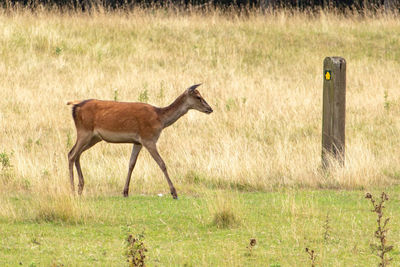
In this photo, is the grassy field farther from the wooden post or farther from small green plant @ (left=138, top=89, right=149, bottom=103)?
the wooden post

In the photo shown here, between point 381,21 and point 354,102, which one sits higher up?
point 381,21

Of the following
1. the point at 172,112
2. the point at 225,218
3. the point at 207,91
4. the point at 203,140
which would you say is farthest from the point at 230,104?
the point at 225,218

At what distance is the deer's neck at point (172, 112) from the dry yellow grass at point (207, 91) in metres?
1.22

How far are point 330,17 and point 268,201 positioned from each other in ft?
62.3

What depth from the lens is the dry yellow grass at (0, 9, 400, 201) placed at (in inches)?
500

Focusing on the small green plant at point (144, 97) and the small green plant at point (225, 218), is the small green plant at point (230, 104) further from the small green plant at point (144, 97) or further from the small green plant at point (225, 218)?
the small green plant at point (225, 218)

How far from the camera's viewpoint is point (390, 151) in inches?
582

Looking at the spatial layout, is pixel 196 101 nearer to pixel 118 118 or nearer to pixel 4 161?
pixel 118 118

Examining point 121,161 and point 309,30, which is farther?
point 309,30

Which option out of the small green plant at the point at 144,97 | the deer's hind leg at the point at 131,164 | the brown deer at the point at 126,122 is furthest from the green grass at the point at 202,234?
the small green plant at the point at 144,97

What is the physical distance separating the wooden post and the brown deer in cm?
222

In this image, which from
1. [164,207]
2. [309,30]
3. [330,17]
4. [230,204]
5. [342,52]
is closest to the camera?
[230,204]

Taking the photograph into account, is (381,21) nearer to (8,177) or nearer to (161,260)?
(8,177)

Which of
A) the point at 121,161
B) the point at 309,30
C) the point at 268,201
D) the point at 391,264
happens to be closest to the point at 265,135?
the point at 121,161
